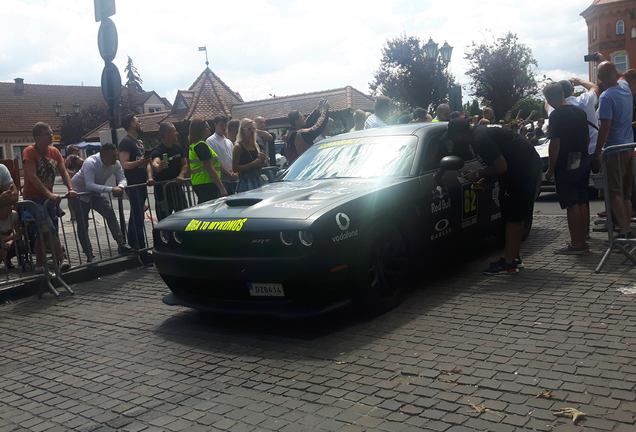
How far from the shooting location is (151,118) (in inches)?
2215

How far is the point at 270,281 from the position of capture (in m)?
5.02

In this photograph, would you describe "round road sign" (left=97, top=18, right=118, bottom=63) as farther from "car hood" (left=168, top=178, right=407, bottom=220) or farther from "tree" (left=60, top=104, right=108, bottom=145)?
"tree" (left=60, top=104, right=108, bottom=145)

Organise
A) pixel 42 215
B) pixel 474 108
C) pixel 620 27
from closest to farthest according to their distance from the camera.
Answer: pixel 42 215, pixel 474 108, pixel 620 27

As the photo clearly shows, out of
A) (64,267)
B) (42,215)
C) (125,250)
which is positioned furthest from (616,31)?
(42,215)

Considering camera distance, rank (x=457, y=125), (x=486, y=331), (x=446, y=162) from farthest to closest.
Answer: (x=457, y=125) < (x=446, y=162) < (x=486, y=331)

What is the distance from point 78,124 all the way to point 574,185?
6431 cm

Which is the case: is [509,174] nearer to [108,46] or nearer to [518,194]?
[518,194]

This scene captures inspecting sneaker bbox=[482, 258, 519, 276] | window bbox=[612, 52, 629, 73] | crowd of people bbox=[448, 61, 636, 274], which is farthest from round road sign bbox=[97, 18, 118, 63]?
window bbox=[612, 52, 629, 73]

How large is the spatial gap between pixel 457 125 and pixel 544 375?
3368mm

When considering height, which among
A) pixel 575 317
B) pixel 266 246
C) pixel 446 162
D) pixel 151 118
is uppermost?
pixel 151 118

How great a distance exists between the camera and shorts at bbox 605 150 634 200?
693 centimetres

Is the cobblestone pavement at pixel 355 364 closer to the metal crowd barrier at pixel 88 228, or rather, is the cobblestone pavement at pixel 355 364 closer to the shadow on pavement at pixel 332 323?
the shadow on pavement at pixel 332 323

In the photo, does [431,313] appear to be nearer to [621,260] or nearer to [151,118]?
[621,260]

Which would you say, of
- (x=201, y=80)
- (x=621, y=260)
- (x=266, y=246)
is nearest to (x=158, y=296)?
(x=266, y=246)
